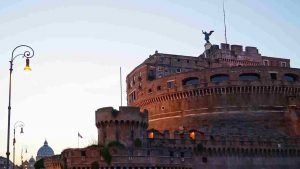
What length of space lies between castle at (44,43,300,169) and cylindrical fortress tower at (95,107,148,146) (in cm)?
10

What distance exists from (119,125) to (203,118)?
21.6 meters

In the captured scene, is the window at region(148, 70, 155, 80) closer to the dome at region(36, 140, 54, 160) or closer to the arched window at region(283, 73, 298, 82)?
the arched window at region(283, 73, 298, 82)

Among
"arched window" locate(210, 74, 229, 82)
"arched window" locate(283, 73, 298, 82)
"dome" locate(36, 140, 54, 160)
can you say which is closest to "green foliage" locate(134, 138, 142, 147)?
"arched window" locate(210, 74, 229, 82)

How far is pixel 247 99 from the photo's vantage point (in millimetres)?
63656

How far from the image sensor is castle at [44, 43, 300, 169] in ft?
145

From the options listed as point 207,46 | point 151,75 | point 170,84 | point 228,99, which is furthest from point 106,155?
point 207,46

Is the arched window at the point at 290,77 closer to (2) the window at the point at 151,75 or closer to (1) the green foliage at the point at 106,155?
(2) the window at the point at 151,75

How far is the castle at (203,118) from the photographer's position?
4419 centimetres

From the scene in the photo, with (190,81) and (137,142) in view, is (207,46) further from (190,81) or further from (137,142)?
(137,142)

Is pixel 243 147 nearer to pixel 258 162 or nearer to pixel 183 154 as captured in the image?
pixel 258 162

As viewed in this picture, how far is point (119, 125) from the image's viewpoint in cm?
4547

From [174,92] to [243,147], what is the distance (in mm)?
15478

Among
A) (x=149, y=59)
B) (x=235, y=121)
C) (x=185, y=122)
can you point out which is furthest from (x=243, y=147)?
(x=149, y=59)

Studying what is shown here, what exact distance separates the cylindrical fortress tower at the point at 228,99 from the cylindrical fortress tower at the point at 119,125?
16.2m
